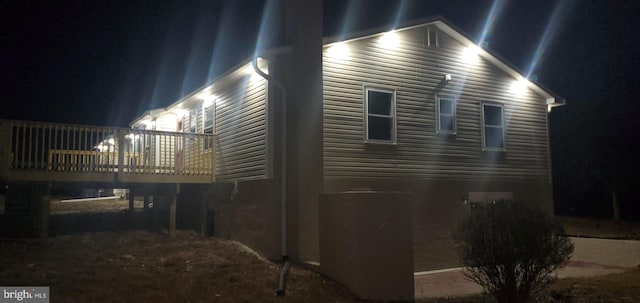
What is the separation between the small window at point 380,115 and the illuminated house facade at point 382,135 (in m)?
0.03

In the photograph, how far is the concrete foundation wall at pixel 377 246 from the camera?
Result: 29.7ft

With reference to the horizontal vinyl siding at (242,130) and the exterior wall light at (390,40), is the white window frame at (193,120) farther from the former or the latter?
the exterior wall light at (390,40)

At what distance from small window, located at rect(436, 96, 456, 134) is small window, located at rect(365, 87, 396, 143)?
1.60 m

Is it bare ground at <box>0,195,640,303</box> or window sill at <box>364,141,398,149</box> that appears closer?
bare ground at <box>0,195,640,303</box>

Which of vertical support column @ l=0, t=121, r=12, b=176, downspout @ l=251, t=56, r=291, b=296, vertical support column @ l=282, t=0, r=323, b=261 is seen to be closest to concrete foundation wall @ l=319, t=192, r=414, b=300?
vertical support column @ l=282, t=0, r=323, b=261

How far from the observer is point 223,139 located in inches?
551

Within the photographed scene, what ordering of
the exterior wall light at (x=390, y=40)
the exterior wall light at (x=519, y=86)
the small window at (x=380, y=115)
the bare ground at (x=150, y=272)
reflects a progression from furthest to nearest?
the exterior wall light at (x=519, y=86)
the exterior wall light at (x=390, y=40)
the small window at (x=380, y=115)
the bare ground at (x=150, y=272)

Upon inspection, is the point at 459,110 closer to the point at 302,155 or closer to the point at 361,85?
the point at 361,85

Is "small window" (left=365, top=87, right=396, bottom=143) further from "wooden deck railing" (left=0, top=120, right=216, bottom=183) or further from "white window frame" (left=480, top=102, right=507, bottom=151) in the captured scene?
"wooden deck railing" (left=0, top=120, right=216, bottom=183)

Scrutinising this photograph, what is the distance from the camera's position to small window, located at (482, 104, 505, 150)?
48.7 ft

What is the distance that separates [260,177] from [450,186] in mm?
5166

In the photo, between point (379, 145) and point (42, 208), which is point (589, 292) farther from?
point (42, 208)

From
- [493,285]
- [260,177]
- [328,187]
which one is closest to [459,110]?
[328,187]

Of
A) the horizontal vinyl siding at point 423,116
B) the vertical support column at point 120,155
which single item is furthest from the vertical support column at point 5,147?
the horizontal vinyl siding at point 423,116
